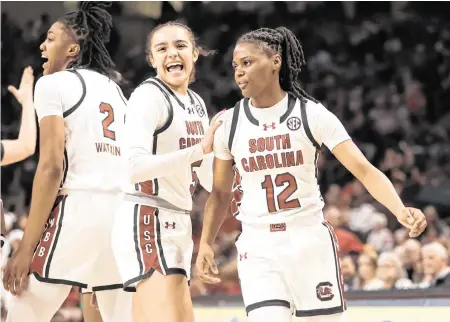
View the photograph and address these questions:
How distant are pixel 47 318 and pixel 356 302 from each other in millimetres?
2458

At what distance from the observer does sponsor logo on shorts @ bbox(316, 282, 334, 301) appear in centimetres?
389

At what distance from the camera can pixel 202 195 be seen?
10.8 m

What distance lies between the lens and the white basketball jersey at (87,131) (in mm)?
4289

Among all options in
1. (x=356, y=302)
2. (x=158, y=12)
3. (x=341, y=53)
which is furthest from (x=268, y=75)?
(x=341, y=53)

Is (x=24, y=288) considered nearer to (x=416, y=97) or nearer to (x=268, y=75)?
(x=268, y=75)

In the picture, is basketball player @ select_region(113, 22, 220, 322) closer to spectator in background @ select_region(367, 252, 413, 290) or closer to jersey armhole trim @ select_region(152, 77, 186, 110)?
jersey armhole trim @ select_region(152, 77, 186, 110)

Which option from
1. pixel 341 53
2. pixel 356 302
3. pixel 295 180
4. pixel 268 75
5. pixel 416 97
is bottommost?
pixel 356 302

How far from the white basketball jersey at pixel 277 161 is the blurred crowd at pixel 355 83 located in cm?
515

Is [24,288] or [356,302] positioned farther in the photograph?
[356,302]

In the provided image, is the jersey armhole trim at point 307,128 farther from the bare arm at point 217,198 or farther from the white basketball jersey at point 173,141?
the white basketball jersey at point 173,141

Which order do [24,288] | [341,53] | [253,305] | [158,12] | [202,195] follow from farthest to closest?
[341,53]
[158,12]
[202,195]
[24,288]
[253,305]

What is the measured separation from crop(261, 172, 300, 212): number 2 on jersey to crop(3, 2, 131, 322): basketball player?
875mm

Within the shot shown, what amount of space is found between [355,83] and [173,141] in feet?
29.6

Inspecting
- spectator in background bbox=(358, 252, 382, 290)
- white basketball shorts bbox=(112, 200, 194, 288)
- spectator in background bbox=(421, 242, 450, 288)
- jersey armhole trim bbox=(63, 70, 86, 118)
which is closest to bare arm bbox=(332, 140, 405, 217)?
white basketball shorts bbox=(112, 200, 194, 288)
